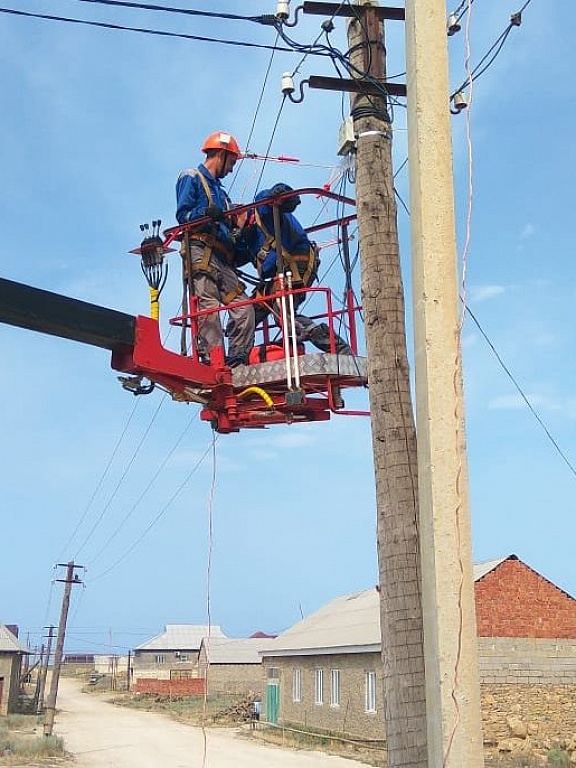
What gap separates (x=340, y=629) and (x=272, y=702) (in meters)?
6.94

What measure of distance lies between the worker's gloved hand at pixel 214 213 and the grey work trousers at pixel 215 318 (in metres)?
0.38

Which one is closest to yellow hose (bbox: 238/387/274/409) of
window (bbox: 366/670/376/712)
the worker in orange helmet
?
the worker in orange helmet

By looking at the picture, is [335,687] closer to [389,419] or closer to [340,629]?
[340,629]

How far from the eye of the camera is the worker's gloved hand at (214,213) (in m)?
7.88

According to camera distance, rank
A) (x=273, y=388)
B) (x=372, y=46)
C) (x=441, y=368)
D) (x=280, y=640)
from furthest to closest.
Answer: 1. (x=280, y=640)
2. (x=273, y=388)
3. (x=372, y=46)
4. (x=441, y=368)

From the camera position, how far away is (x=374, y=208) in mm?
6195

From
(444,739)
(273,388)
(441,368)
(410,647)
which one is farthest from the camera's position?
(273,388)

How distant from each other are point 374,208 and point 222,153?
Result: 2801 millimetres

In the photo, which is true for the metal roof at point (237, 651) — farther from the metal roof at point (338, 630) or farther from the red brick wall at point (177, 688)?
the metal roof at point (338, 630)

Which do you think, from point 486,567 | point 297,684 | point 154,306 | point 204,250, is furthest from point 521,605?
point 154,306

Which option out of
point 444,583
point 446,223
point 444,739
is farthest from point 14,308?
point 444,739

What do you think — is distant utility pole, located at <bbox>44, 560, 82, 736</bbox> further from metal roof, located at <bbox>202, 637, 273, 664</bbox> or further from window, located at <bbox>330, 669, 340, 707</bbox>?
metal roof, located at <bbox>202, 637, 273, 664</bbox>

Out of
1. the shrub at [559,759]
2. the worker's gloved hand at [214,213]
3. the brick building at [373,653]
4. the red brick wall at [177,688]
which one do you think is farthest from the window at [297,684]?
the red brick wall at [177,688]

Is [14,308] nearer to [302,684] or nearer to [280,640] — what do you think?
[302,684]
